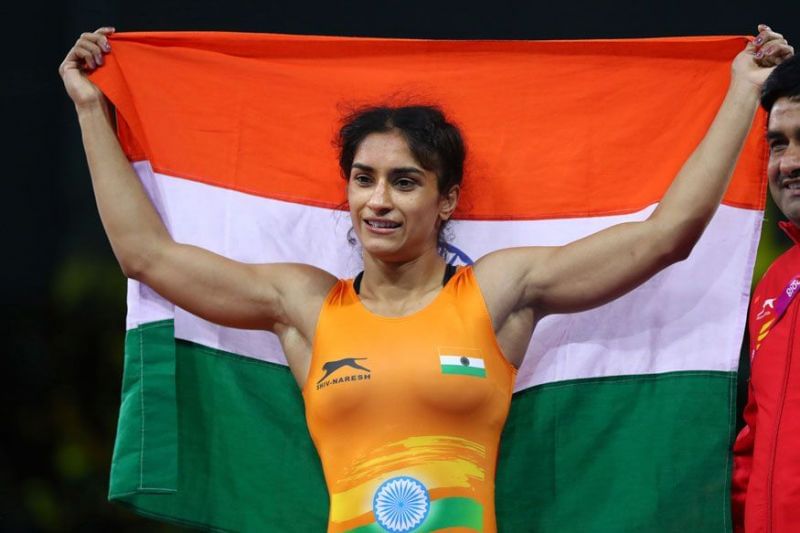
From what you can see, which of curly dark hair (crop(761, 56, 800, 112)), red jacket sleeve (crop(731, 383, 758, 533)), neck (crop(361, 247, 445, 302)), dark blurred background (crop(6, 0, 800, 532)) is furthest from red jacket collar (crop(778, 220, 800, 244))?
dark blurred background (crop(6, 0, 800, 532))

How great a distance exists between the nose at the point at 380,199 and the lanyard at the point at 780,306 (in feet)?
3.29

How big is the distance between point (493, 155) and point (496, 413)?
0.83 meters

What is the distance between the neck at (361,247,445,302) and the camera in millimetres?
3414

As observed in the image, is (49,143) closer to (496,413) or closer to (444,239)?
(444,239)

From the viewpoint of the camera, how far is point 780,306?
10.4 feet

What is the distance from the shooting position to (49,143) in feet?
16.6

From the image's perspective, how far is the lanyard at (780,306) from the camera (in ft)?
10.3

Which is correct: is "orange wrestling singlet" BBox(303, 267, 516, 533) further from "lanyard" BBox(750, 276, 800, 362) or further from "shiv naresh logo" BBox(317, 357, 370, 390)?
"lanyard" BBox(750, 276, 800, 362)

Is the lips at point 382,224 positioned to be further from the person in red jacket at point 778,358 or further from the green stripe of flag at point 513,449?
the person in red jacket at point 778,358

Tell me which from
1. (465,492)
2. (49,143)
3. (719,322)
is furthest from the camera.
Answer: (49,143)

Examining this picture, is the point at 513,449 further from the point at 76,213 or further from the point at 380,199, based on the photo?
the point at 76,213

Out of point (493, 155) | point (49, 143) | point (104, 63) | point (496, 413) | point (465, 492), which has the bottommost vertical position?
point (465, 492)

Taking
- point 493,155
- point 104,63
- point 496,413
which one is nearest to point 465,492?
point 496,413

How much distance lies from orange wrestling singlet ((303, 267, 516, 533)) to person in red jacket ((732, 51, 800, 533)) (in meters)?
0.64
